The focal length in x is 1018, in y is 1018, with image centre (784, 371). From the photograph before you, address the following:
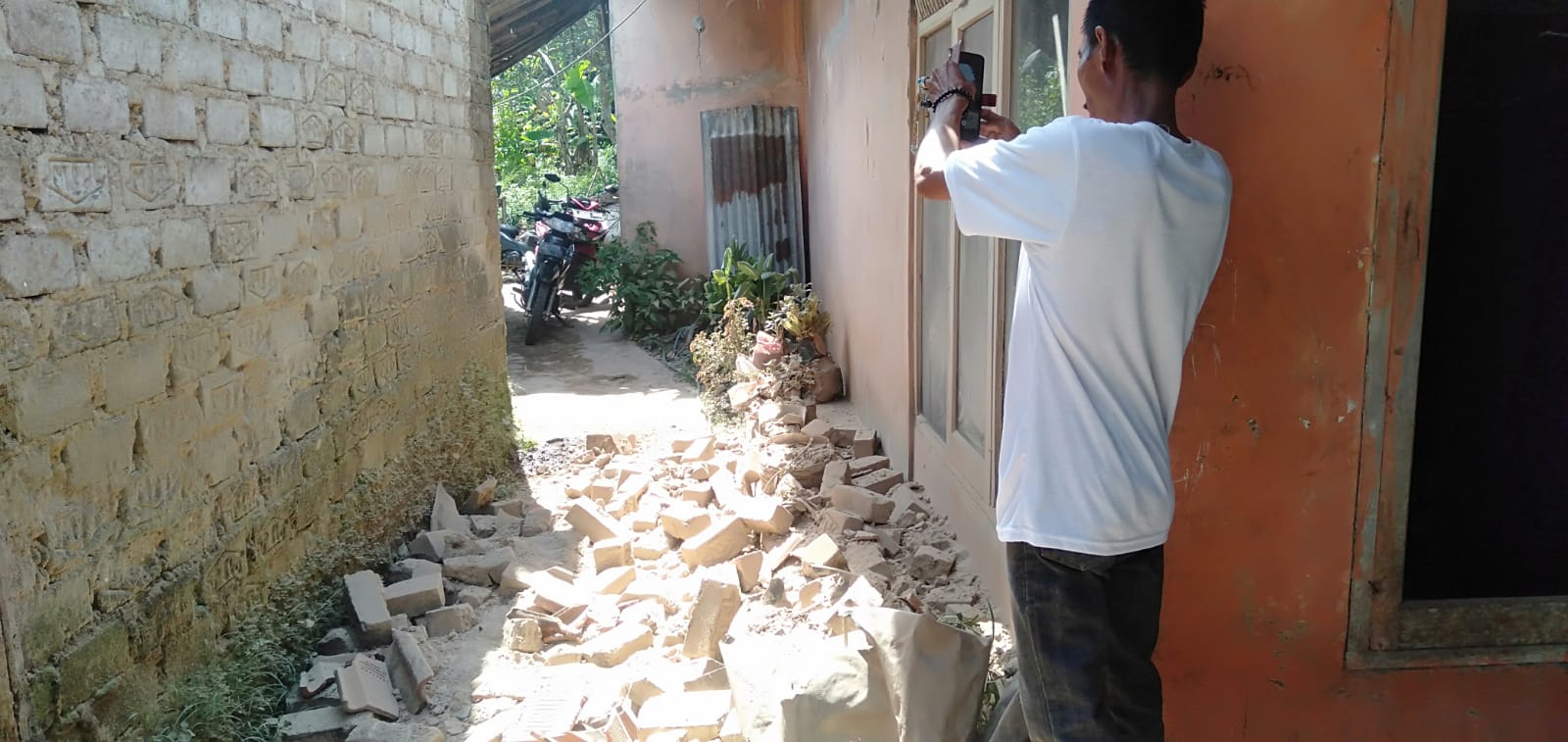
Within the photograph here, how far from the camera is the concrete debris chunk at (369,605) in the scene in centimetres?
368

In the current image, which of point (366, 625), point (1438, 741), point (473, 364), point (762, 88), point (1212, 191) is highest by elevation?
point (762, 88)

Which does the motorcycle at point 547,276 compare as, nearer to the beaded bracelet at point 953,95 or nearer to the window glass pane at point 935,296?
the window glass pane at point 935,296

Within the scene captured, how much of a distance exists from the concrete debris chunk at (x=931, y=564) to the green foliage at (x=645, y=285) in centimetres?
612

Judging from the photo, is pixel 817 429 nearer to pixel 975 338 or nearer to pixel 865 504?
pixel 865 504

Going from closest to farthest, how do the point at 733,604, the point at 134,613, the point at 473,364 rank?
the point at 134,613 → the point at 733,604 → the point at 473,364

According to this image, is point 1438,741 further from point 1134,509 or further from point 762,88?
point 762,88

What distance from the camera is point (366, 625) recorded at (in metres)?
3.67

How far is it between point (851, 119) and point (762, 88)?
3573 mm

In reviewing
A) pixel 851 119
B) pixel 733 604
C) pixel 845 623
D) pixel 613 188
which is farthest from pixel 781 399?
pixel 613 188

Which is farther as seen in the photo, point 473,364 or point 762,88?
point 762,88

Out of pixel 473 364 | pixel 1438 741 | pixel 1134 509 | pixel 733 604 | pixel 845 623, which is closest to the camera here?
pixel 1134 509

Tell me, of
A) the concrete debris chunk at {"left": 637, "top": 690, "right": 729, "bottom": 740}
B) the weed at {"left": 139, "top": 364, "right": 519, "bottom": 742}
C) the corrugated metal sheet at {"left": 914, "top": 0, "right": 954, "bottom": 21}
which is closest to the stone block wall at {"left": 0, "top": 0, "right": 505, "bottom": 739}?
the weed at {"left": 139, "top": 364, "right": 519, "bottom": 742}

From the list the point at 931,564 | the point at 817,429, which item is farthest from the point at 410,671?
the point at 817,429

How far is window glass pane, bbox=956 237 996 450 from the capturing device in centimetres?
361
